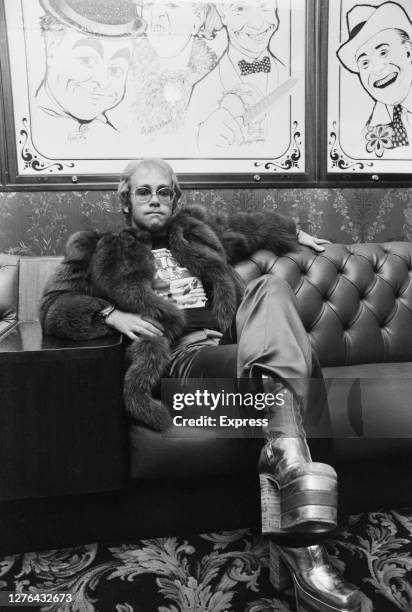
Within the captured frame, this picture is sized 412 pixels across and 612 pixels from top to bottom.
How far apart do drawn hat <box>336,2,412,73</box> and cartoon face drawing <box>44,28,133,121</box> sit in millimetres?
1068

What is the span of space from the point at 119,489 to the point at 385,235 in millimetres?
1908

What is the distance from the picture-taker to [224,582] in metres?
1.24

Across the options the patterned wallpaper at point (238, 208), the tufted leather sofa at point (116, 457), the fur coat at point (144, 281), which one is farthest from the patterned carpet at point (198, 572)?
the patterned wallpaper at point (238, 208)

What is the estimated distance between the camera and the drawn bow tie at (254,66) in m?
2.25

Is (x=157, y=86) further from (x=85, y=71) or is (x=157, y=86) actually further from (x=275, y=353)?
(x=275, y=353)

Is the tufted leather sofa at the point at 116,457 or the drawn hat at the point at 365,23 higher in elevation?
the drawn hat at the point at 365,23

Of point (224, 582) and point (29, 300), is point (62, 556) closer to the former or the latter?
point (224, 582)

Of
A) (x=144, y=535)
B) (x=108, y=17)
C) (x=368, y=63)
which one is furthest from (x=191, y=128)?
(x=144, y=535)

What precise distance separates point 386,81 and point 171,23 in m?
1.11

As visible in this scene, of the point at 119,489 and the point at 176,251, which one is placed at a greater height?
the point at 176,251

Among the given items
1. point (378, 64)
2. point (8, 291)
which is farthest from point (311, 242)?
point (8, 291)

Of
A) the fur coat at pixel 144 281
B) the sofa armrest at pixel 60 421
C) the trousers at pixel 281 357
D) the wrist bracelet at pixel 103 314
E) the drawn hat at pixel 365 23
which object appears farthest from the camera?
the drawn hat at pixel 365 23

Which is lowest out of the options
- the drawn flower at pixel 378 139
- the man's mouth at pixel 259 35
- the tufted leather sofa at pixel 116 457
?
the tufted leather sofa at pixel 116 457

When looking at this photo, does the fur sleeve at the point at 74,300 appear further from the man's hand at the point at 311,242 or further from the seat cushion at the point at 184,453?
the man's hand at the point at 311,242
